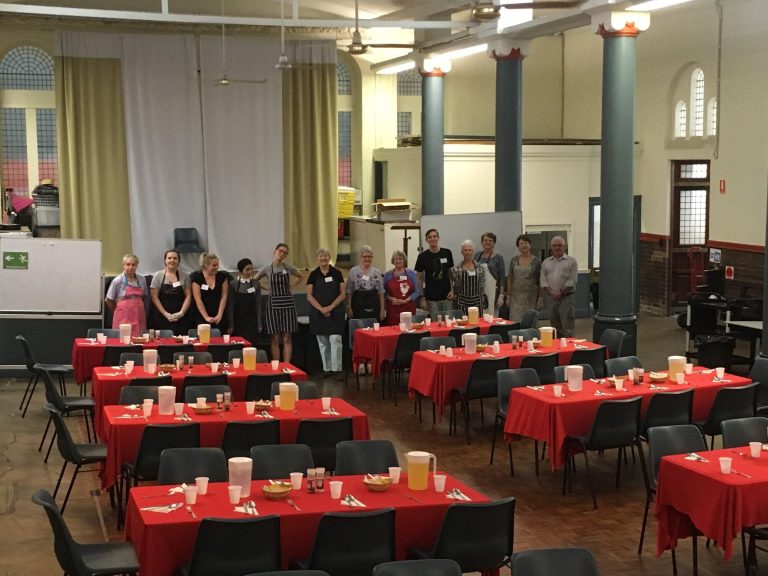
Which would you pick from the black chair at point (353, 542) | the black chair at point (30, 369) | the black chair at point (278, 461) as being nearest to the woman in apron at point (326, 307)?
the black chair at point (30, 369)

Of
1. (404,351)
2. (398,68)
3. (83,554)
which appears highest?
(398,68)

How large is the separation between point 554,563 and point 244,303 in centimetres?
885

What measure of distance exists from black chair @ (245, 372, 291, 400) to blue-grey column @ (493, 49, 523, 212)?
7640 mm

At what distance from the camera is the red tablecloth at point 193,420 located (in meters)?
7.66

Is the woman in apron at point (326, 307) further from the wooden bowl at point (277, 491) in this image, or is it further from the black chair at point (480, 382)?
the wooden bowl at point (277, 491)

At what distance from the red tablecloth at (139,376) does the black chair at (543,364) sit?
2206 mm

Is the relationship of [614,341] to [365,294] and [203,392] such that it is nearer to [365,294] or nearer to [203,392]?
[365,294]

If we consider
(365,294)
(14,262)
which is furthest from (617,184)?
(14,262)

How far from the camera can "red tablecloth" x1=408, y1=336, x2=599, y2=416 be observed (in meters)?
10.4

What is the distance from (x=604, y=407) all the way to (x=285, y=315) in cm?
588

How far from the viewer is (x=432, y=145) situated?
59.2 feet

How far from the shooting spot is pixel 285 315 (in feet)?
43.9

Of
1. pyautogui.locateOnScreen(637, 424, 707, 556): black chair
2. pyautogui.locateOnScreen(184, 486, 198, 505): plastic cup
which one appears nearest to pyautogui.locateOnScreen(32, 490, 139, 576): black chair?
pyautogui.locateOnScreen(184, 486, 198, 505): plastic cup

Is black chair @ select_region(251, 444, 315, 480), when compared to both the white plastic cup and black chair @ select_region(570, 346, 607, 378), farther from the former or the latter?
black chair @ select_region(570, 346, 607, 378)
